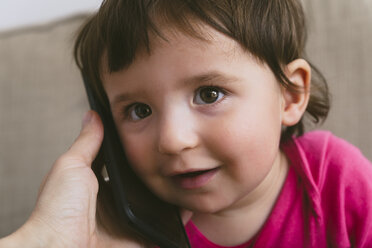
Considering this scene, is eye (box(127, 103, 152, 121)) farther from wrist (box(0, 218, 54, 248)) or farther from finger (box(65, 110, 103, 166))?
wrist (box(0, 218, 54, 248))

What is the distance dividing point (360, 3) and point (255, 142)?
683 mm

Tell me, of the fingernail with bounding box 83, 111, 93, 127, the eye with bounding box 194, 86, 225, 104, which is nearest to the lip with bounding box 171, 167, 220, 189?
the eye with bounding box 194, 86, 225, 104

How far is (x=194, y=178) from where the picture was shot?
761mm

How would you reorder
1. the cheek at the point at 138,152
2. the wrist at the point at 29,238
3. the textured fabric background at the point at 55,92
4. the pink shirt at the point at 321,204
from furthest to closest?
the textured fabric background at the point at 55,92 → the pink shirt at the point at 321,204 → the cheek at the point at 138,152 → the wrist at the point at 29,238

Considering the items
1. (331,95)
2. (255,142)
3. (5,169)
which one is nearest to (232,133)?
(255,142)

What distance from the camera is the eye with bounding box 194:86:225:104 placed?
72 cm

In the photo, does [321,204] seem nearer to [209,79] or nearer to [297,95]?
[297,95]

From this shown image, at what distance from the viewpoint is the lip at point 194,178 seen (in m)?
0.75

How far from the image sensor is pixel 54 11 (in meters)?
1.61

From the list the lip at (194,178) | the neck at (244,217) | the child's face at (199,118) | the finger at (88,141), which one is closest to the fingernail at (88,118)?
the finger at (88,141)

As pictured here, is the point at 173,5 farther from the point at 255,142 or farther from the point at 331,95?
the point at 331,95

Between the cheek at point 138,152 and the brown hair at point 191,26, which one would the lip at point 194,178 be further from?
the brown hair at point 191,26

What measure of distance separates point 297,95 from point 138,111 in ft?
1.09

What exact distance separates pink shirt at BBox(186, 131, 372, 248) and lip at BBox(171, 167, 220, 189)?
0.23 meters
